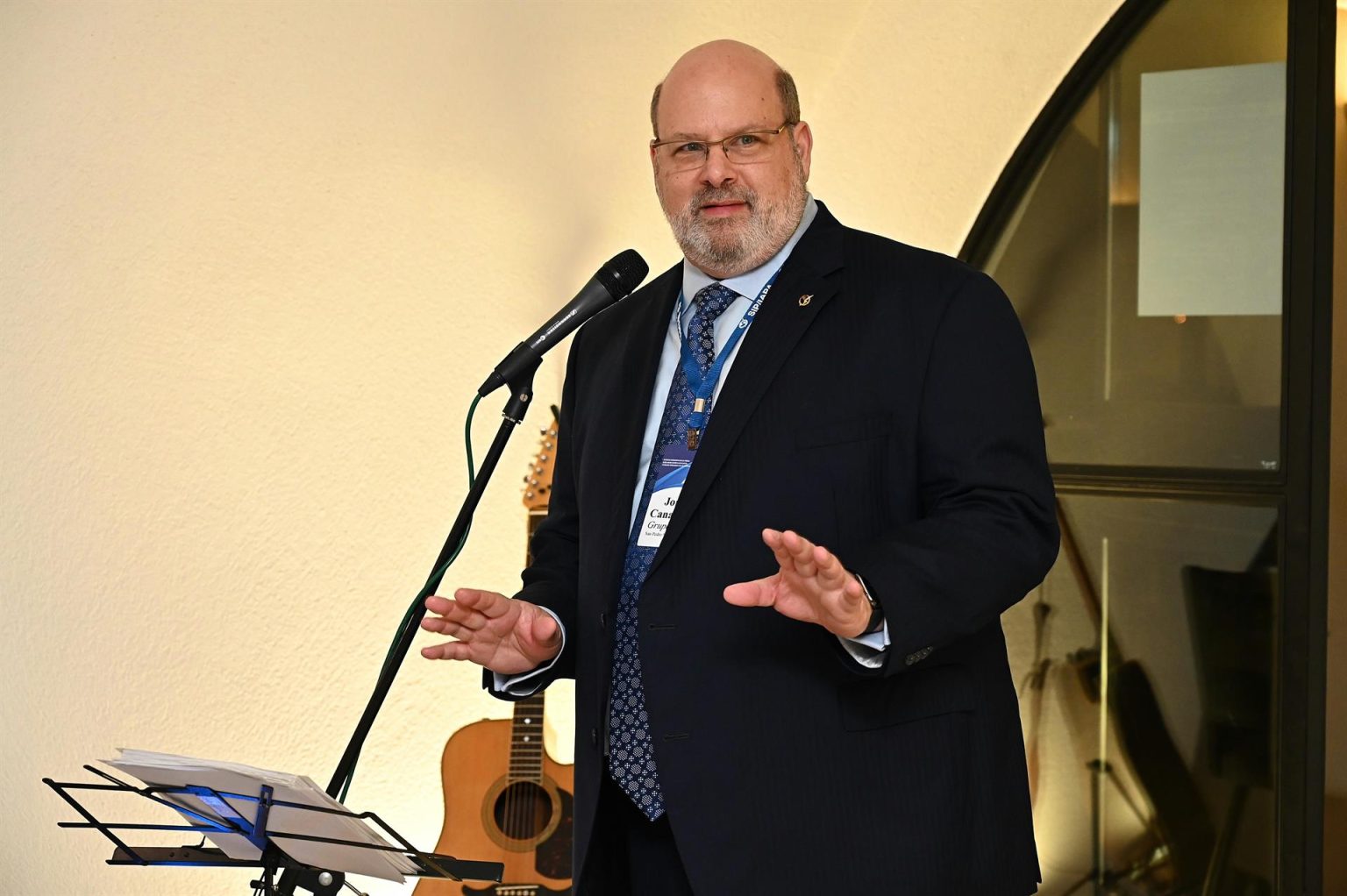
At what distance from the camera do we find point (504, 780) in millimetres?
2945

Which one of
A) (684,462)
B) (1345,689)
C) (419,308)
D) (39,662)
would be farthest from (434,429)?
(1345,689)

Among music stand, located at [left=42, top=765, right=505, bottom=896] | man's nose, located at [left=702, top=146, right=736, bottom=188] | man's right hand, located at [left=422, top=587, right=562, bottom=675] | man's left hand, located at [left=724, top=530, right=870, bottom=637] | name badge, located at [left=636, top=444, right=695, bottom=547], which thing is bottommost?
music stand, located at [left=42, top=765, right=505, bottom=896]

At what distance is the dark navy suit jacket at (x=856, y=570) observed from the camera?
58.6 inches

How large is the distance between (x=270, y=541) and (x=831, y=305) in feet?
6.92

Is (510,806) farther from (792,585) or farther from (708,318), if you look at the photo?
(792,585)

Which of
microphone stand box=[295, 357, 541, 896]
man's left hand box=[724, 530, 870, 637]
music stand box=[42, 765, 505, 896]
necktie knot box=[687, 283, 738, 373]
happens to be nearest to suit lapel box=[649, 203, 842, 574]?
necktie knot box=[687, 283, 738, 373]

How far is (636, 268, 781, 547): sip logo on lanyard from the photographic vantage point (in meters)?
1.67

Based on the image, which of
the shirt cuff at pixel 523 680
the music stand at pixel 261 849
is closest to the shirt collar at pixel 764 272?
the shirt cuff at pixel 523 680

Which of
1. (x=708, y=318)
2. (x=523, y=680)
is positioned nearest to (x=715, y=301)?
(x=708, y=318)

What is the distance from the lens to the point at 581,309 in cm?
177

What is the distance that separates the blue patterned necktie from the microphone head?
109 millimetres

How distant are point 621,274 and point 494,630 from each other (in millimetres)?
522

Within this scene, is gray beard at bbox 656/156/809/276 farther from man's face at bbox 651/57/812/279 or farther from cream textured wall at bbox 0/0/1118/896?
cream textured wall at bbox 0/0/1118/896

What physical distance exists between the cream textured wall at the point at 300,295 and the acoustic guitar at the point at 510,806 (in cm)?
30
